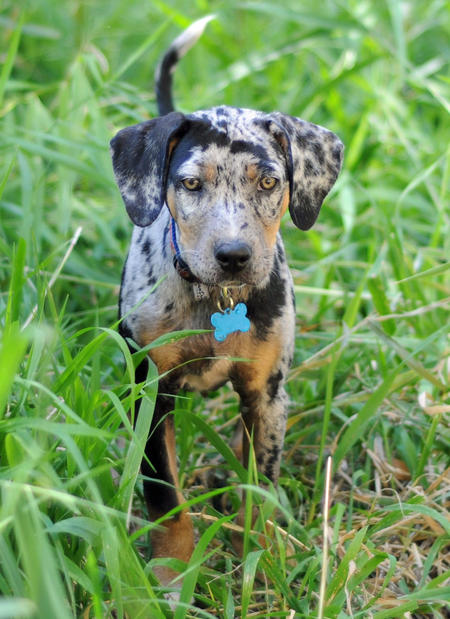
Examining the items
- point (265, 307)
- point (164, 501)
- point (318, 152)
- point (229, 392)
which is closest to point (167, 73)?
point (318, 152)

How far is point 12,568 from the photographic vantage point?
2.14 m

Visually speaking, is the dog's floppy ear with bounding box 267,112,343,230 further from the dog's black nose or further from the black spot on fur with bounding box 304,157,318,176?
the dog's black nose

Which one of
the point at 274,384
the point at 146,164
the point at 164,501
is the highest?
the point at 146,164

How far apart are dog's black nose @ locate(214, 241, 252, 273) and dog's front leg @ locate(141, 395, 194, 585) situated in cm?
59

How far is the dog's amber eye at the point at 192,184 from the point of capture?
279 centimetres

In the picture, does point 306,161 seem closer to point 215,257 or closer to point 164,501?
point 215,257

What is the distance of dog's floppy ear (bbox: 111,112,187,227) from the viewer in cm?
284

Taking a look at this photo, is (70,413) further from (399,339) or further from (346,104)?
(346,104)

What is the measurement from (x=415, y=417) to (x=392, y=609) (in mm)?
1180

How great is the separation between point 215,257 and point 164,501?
0.88 m

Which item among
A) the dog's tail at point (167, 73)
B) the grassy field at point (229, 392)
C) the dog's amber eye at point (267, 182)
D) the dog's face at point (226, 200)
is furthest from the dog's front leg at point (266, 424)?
the dog's tail at point (167, 73)

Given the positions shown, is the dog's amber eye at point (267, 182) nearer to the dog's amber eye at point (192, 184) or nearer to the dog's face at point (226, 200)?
the dog's face at point (226, 200)

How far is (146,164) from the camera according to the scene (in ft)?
9.41

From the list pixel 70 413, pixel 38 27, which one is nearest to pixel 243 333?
pixel 70 413
